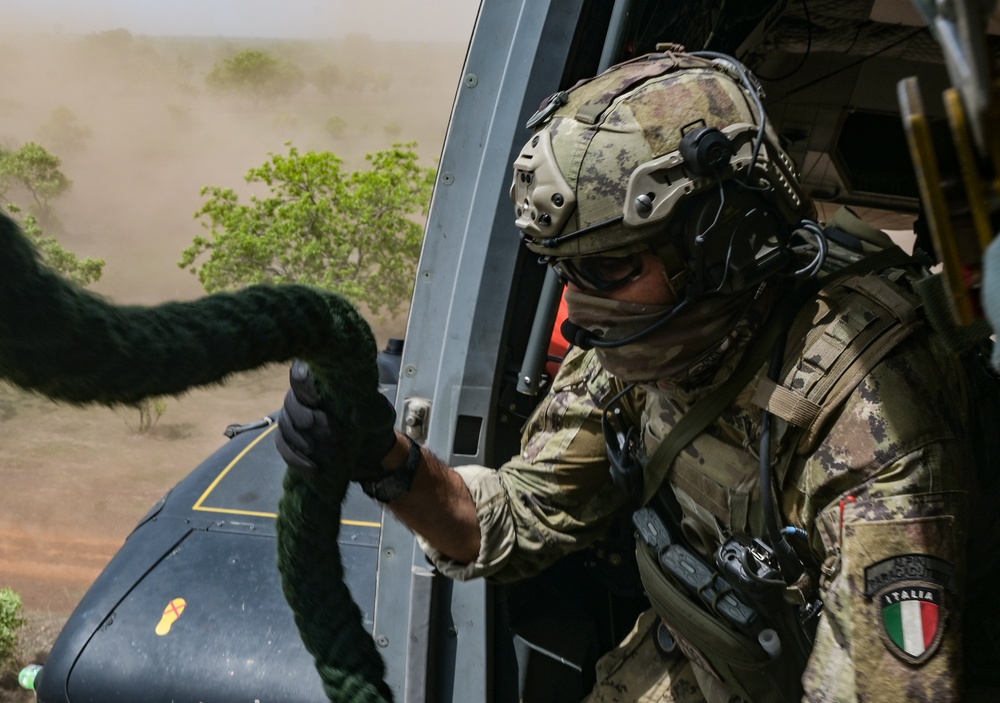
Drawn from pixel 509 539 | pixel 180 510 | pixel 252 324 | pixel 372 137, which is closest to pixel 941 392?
pixel 509 539

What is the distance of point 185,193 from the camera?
18.1 metres

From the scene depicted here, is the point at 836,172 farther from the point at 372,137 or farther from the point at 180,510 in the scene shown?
the point at 372,137

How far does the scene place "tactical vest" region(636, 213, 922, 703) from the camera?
5.24 ft

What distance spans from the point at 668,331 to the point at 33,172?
13.3 metres

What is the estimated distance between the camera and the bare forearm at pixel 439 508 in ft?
Result: 6.46

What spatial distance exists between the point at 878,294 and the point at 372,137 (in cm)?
2061

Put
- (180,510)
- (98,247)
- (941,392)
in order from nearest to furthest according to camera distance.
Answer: (941,392) → (180,510) → (98,247)

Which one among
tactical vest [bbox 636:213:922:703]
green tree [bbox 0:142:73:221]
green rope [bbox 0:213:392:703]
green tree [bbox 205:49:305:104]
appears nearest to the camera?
green rope [bbox 0:213:392:703]

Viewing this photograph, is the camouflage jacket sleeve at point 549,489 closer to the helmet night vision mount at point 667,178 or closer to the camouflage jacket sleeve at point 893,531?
the helmet night vision mount at point 667,178

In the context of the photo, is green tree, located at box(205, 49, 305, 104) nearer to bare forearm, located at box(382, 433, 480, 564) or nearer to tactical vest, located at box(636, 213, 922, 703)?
bare forearm, located at box(382, 433, 480, 564)

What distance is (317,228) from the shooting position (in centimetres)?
811

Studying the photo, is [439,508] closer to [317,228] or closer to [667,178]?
[667,178]

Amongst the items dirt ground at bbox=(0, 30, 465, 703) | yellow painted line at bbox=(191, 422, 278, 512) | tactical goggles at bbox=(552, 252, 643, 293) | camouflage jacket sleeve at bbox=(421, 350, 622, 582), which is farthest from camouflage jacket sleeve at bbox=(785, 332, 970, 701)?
dirt ground at bbox=(0, 30, 465, 703)

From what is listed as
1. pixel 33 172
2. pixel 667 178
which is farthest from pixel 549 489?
pixel 33 172
